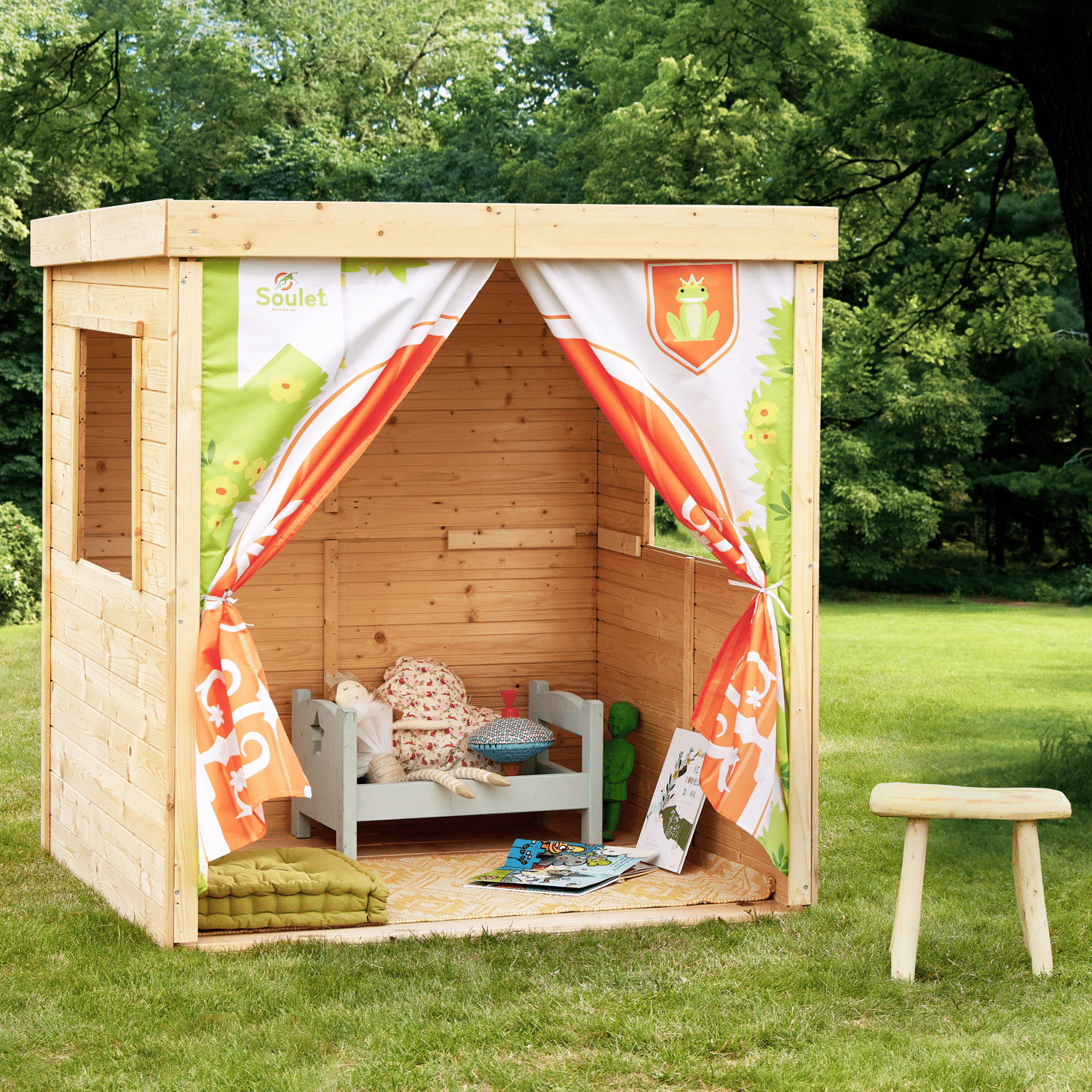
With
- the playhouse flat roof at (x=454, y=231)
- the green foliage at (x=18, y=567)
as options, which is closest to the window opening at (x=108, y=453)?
the playhouse flat roof at (x=454, y=231)

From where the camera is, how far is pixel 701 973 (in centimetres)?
514

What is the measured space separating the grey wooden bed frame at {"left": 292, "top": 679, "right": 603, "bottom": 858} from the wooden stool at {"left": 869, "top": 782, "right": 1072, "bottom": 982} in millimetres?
1843

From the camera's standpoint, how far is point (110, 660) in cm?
584

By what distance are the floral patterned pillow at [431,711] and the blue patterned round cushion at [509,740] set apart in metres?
0.10

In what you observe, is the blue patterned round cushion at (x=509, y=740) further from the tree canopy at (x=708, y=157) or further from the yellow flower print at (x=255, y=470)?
the tree canopy at (x=708, y=157)

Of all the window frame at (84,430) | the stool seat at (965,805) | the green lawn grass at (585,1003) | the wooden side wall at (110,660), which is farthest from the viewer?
the window frame at (84,430)

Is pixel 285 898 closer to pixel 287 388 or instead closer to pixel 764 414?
pixel 287 388

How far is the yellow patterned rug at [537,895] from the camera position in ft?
19.3

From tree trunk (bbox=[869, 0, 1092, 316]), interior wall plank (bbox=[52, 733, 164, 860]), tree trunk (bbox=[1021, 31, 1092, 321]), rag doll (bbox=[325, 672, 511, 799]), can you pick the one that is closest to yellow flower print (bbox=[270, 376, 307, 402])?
interior wall plank (bbox=[52, 733, 164, 860])

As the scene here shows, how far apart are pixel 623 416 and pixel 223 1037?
8.13 ft

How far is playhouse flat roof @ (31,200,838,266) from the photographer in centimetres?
509

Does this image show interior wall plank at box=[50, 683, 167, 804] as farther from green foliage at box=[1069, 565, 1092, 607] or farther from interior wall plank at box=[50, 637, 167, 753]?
green foliage at box=[1069, 565, 1092, 607]

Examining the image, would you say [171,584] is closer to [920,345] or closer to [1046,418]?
[920,345]

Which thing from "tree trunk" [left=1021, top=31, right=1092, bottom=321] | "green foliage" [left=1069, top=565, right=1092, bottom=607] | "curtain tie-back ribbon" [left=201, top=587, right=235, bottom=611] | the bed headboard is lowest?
"green foliage" [left=1069, top=565, right=1092, bottom=607]
